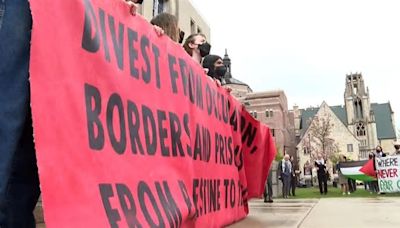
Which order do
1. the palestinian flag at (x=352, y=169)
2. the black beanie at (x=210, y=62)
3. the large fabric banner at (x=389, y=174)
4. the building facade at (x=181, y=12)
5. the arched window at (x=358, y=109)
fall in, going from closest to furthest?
the black beanie at (x=210, y=62), the large fabric banner at (x=389, y=174), the palestinian flag at (x=352, y=169), the building facade at (x=181, y=12), the arched window at (x=358, y=109)

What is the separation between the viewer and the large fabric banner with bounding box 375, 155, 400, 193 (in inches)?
559

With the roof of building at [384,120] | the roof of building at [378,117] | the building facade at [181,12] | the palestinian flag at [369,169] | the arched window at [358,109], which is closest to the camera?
the palestinian flag at [369,169]

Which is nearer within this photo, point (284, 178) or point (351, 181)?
point (284, 178)

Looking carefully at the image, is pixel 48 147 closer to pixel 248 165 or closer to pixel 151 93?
pixel 151 93

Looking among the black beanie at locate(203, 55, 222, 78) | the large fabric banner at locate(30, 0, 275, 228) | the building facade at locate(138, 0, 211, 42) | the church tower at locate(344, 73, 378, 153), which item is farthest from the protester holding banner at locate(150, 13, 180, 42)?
the church tower at locate(344, 73, 378, 153)

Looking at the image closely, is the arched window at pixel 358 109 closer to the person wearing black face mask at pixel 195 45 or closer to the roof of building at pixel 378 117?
the roof of building at pixel 378 117

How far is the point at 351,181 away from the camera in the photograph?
18.8 m

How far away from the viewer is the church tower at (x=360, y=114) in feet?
312

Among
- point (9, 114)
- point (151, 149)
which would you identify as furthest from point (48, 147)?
point (151, 149)

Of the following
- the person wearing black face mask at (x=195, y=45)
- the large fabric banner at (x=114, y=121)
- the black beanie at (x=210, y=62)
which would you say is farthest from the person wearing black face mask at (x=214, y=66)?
the large fabric banner at (x=114, y=121)

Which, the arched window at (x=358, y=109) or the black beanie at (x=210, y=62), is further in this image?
the arched window at (x=358, y=109)

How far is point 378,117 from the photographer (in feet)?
346

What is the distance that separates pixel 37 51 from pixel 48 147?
0.40 m

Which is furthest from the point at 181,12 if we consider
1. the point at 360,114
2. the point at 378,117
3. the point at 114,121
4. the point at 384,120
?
the point at 378,117
